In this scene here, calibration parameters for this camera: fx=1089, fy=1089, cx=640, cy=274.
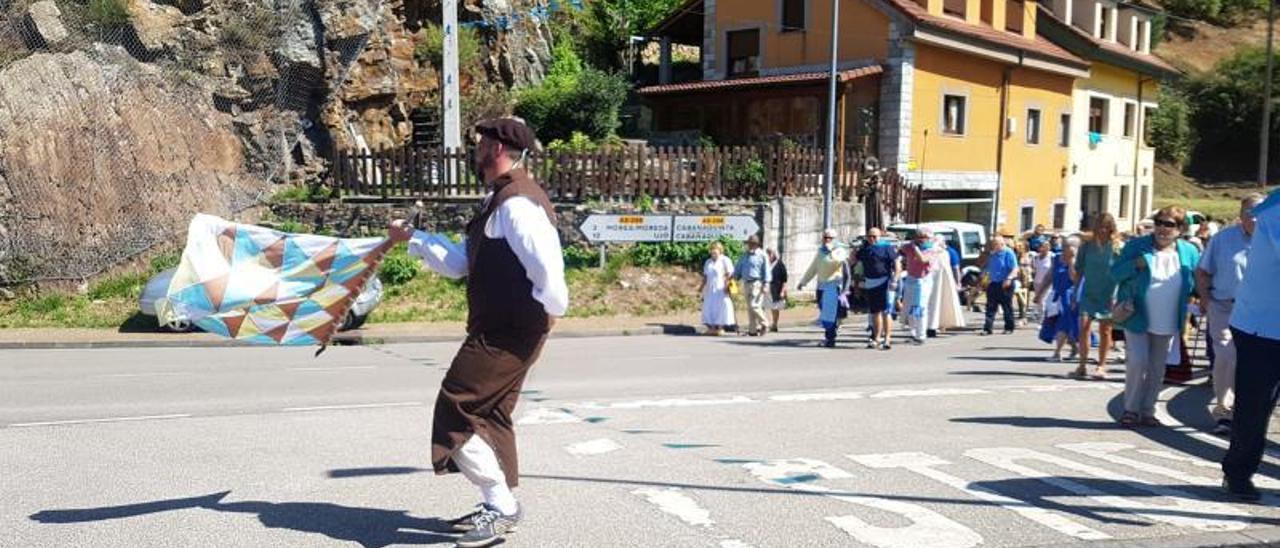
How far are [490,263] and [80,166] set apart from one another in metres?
18.2

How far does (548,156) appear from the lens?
22.7 metres

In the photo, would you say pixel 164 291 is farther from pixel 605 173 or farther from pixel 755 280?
pixel 755 280

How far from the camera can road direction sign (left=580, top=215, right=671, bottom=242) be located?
71.5ft

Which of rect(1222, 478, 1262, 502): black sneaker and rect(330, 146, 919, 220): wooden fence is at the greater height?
rect(330, 146, 919, 220): wooden fence

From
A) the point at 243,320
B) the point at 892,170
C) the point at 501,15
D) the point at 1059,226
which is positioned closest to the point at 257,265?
the point at 243,320

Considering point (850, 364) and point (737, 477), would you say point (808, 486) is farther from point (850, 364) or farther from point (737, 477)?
point (850, 364)

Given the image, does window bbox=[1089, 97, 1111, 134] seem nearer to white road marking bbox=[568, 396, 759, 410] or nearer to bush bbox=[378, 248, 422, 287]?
bush bbox=[378, 248, 422, 287]

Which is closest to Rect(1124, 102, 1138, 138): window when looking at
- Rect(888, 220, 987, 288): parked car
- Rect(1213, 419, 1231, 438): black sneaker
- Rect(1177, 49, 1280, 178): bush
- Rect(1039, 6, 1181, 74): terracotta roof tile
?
Rect(1039, 6, 1181, 74): terracotta roof tile

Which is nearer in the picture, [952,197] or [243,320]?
[243,320]

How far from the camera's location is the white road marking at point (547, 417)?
8.40 meters

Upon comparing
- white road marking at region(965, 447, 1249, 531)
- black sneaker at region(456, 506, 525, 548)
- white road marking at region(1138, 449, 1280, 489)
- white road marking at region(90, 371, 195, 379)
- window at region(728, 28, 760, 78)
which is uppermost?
window at region(728, 28, 760, 78)

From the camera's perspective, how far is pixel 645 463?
6.83 m

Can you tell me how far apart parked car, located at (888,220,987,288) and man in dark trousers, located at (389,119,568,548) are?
62.9ft

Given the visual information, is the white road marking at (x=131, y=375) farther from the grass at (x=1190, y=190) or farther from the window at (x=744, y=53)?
the grass at (x=1190, y=190)
